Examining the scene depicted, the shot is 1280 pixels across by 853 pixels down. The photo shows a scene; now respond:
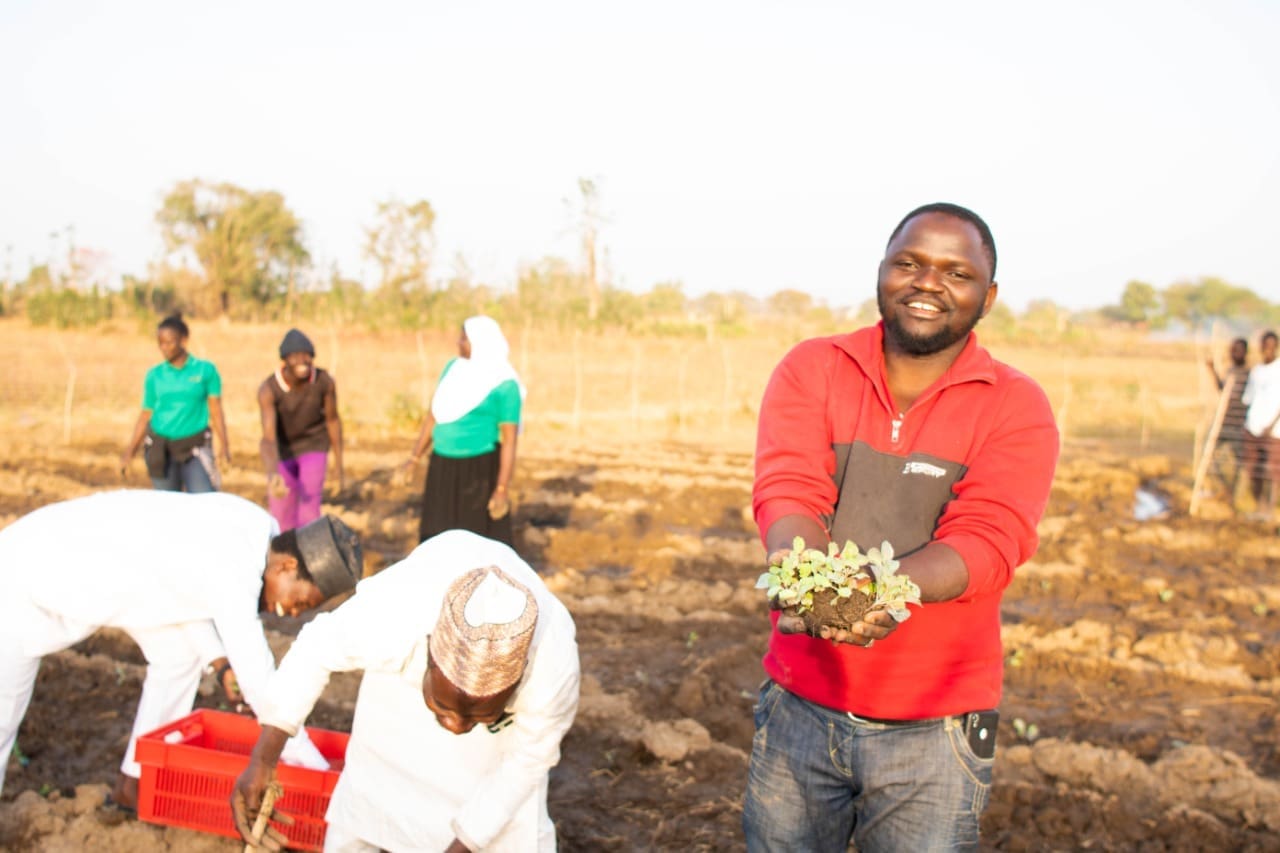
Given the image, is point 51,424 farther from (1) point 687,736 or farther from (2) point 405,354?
(1) point 687,736

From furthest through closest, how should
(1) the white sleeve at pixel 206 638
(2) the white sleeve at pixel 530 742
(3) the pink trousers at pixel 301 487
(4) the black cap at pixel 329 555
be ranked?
(3) the pink trousers at pixel 301 487
(1) the white sleeve at pixel 206 638
(4) the black cap at pixel 329 555
(2) the white sleeve at pixel 530 742

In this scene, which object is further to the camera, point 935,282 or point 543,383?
point 543,383

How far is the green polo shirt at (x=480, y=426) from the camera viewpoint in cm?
563

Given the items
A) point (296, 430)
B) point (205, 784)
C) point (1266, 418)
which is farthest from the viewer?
point (1266, 418)

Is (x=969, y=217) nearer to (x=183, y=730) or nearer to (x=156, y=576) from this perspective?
(x=156, y=576)

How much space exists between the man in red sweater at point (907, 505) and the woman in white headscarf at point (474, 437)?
12.2 ft

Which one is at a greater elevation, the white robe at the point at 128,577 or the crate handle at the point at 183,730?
the white robe at the point at 128,577

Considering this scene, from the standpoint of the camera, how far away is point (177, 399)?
21.4 ft

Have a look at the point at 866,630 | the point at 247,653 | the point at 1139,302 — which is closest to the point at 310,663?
the point at 247,653

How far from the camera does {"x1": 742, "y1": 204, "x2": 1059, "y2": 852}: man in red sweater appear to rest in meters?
1.94

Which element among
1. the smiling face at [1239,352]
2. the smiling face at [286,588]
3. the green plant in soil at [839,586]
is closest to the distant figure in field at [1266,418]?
the smiling face at [1239,352]

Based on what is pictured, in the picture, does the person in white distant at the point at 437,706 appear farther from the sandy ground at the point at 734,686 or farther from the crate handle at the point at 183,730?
the sandy ground at the point at 734,686

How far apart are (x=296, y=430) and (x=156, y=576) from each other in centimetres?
328

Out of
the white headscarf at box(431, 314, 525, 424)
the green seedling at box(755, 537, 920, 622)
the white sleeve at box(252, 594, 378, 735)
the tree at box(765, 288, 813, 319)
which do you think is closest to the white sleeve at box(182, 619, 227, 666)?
the white sleeve at box(252, 594, 378, 735)
